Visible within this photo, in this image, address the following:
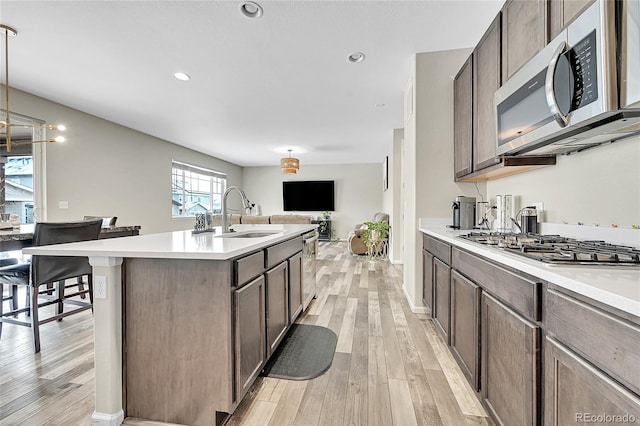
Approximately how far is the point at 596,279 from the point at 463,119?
2.11m

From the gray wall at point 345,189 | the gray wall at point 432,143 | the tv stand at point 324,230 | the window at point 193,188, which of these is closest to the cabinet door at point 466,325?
the gray wall at point 432,143

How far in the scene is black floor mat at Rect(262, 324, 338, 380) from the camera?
72.5 inches

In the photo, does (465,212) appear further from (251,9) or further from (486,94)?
(251,9)

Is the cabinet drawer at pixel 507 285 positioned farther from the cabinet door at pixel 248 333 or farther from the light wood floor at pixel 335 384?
the cabinet door at pixel 248 333

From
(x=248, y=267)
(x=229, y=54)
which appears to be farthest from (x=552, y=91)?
(x=229, y=54)

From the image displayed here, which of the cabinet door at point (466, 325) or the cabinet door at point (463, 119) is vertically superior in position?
the cabinet door at point (463, 119)

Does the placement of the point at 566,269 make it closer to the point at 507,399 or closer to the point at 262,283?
the point at 507,399

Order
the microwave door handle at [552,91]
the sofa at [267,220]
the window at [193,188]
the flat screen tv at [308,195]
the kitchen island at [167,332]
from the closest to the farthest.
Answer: the microwave door handle at [552,91], the kitchen island at [167,332], the sofa at [267,220], the window at [193,188], the flat screen tv at [308,195]

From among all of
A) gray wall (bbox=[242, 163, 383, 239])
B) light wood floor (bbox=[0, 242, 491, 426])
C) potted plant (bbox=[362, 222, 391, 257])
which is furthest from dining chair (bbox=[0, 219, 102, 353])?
gray wall (bbox=[242, 163, 383, 239])

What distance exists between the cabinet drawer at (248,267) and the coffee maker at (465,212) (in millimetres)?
1846

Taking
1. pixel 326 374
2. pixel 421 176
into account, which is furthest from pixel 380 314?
pixel 421 176

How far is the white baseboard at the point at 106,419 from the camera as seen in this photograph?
1361 mm

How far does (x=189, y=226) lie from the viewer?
739 centimetres

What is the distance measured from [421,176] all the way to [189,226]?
20.7 feet
